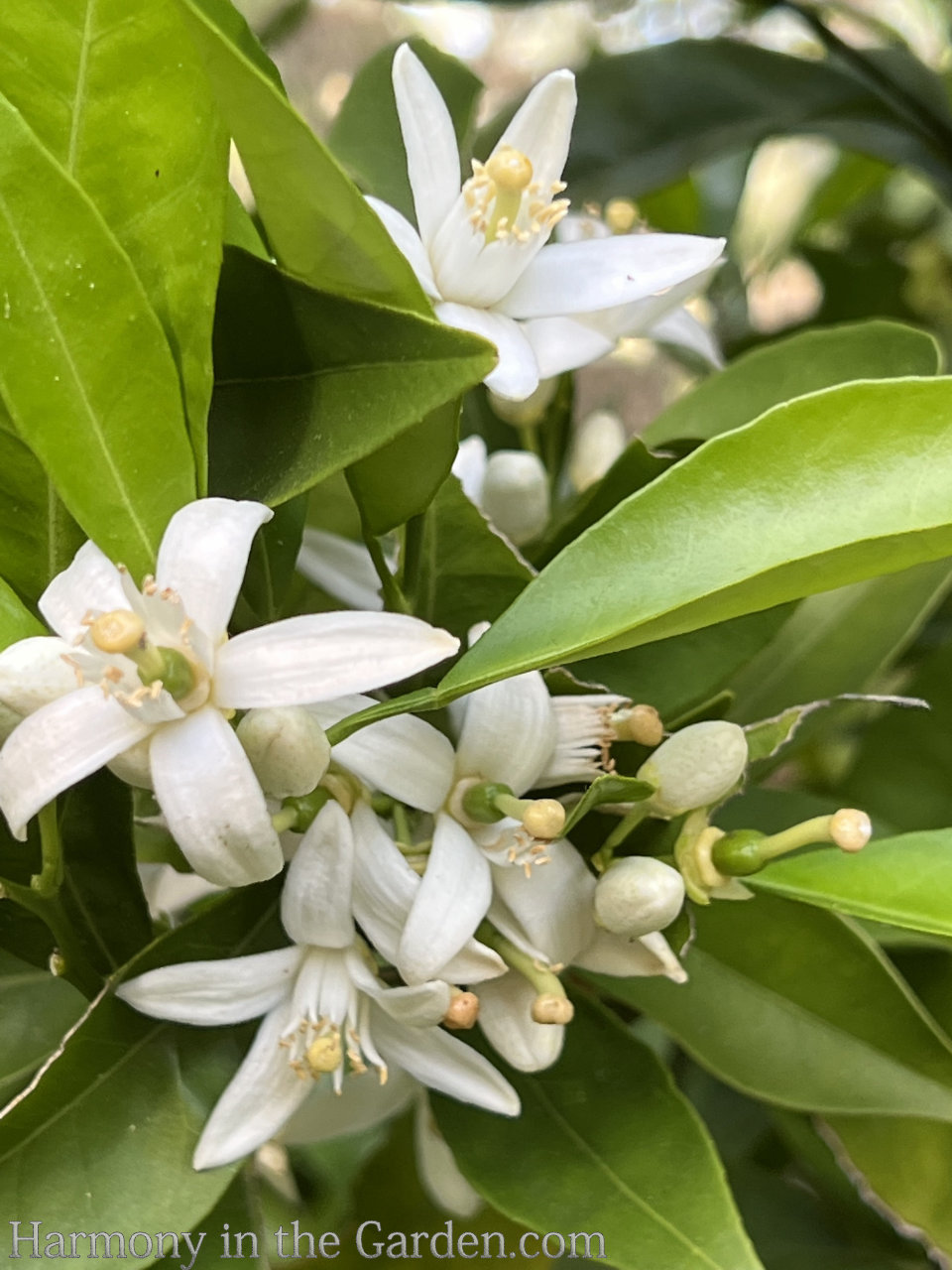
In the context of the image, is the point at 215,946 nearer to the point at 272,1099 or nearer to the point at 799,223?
the point at 272,1099

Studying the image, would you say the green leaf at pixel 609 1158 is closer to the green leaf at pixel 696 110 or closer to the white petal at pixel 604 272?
the white petal at pixel 604 272

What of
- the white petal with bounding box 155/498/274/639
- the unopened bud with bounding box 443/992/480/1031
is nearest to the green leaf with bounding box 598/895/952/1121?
the unopened bud with bounding box 443/992/480/1031

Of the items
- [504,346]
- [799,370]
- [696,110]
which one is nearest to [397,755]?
[504,346]

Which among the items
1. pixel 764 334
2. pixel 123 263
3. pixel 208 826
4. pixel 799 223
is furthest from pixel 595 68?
pixel 208 826

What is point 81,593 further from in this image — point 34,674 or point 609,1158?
point 609,1158

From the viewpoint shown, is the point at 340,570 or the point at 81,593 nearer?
the point at 81,593

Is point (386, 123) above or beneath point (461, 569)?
above

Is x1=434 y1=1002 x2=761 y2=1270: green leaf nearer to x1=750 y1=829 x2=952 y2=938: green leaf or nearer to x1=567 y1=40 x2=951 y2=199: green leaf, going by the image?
x1=750 y1=829 x2=952 y2=938: green leaf
